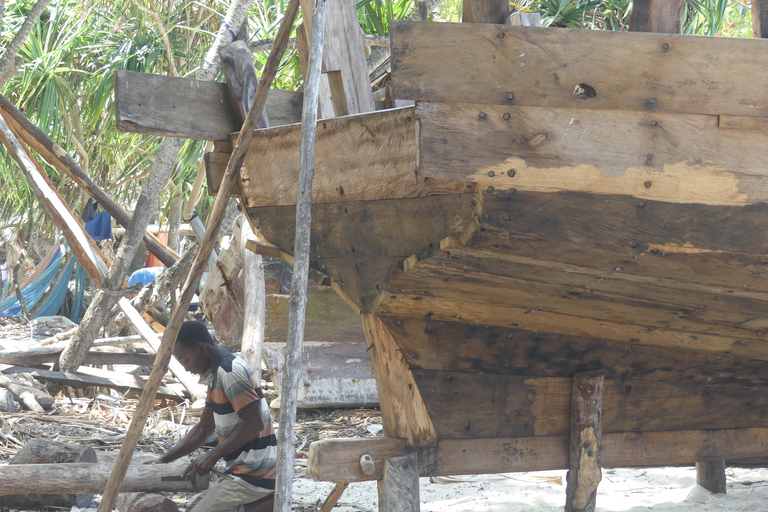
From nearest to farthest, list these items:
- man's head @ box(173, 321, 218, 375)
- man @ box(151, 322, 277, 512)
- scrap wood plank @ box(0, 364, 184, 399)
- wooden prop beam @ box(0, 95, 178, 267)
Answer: man @ box(151, 322, 277, 512) → man's head @ box(173, 321, 218, 375) → wooden prop beam @ box(0, 95, 178, 267) → scrap wood plank @ box(0, 364, 184, 399)

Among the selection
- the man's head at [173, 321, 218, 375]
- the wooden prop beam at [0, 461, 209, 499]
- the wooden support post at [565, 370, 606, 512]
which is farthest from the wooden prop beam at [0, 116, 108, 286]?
the wooden support post at [565, 370, 606, 512]

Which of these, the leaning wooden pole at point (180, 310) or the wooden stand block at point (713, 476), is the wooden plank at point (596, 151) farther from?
the wooden stand block at point (713, 476)

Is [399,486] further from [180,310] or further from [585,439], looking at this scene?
[180,310]

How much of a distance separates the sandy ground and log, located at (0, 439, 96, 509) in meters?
1.16

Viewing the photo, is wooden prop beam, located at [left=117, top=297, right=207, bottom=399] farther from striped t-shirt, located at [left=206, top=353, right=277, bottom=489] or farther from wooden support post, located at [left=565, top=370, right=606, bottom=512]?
wooden support post, located at [left=565, top=370, right=606, bottom=512]

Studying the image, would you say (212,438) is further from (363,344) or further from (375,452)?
(375,452)

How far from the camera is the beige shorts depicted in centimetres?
290

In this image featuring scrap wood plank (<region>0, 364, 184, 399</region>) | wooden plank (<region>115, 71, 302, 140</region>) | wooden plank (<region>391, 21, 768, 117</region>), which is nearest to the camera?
wooden plank (<region>391, 21, 768, 117</region>)

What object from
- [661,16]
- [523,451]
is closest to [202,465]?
[523,451]

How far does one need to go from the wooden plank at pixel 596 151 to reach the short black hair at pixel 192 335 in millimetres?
1669

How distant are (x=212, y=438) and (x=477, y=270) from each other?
265 cm

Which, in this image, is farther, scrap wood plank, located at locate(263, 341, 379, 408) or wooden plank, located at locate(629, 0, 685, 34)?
scrap wood plank, located at locate(263, 341, 379, 408)

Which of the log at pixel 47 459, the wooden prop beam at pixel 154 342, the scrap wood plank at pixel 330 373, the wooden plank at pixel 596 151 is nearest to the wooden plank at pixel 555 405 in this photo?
the wooden plank at pixel 596 151

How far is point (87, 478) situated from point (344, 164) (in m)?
2.05
